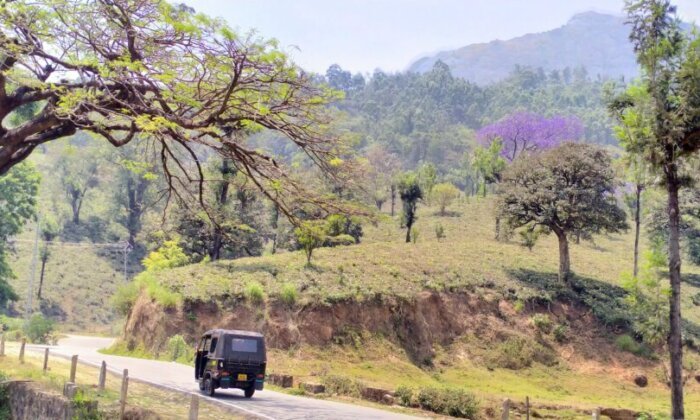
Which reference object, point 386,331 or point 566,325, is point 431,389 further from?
point 566,325

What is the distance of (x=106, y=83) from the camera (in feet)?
50.8

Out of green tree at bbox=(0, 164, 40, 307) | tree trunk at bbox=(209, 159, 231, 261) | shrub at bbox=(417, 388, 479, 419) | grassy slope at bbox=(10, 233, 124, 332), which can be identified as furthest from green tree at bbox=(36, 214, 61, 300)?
shrub at bbox=(417, 388, 479, 419)

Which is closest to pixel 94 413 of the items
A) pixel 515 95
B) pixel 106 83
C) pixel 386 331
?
pixel 106 83

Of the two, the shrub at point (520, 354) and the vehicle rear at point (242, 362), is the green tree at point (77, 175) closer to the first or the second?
the shrub at point (520, 354)

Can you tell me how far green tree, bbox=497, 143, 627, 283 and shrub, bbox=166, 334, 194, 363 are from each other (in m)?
25.0

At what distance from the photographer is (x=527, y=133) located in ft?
345

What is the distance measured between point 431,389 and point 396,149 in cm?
11935

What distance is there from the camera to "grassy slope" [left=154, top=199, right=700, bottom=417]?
35.0m

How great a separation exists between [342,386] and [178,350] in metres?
12.1

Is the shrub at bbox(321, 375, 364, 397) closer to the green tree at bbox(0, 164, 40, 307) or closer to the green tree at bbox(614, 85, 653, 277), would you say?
the green tree at bbox(614, 85, 653, 277)

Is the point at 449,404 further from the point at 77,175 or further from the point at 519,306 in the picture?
the point at 77,175

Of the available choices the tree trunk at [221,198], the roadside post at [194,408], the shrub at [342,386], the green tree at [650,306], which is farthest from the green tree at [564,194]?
the roadside post at [194,408]

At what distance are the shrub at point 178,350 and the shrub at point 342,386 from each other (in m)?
10.4

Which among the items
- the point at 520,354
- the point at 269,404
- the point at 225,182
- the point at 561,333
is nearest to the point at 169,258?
the point at 520,354
